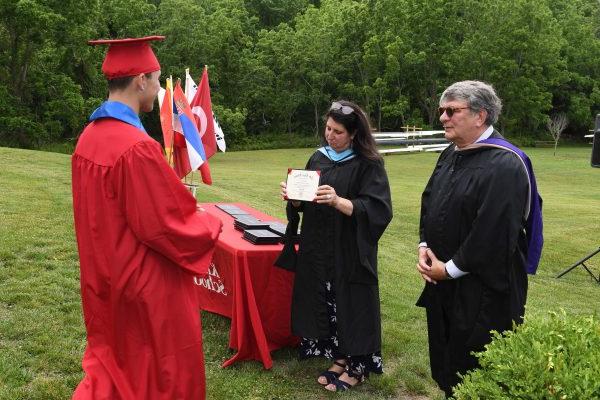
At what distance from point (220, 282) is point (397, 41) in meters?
42.6

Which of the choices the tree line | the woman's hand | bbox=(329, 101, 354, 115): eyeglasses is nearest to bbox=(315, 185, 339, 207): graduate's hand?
the woman's hand

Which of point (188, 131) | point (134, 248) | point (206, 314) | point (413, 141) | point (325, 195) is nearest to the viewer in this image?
point (134, 248)

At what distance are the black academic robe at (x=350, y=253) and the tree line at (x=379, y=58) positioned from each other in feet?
111

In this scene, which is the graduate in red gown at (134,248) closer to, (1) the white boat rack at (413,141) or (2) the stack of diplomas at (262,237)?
(2) the stack of diplomas at (262,237)

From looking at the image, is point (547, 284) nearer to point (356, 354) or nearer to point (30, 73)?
point (356, 354)

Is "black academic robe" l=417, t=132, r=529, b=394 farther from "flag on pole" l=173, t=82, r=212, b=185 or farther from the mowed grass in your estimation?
"flag on pole" l=173, t=82, r=212, b=185

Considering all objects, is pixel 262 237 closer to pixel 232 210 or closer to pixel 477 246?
pixel 232 210

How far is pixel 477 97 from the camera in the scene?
3.38 metres

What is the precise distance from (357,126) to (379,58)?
143ft

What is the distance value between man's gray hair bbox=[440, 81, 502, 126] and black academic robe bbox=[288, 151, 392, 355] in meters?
0.91

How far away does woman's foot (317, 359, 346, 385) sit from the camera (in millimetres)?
4387

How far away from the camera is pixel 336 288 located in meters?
4.16

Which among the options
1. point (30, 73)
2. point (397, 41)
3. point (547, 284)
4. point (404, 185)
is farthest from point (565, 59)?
point (547, 284)

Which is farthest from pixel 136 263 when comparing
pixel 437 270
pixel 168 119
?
pixel 168 119
